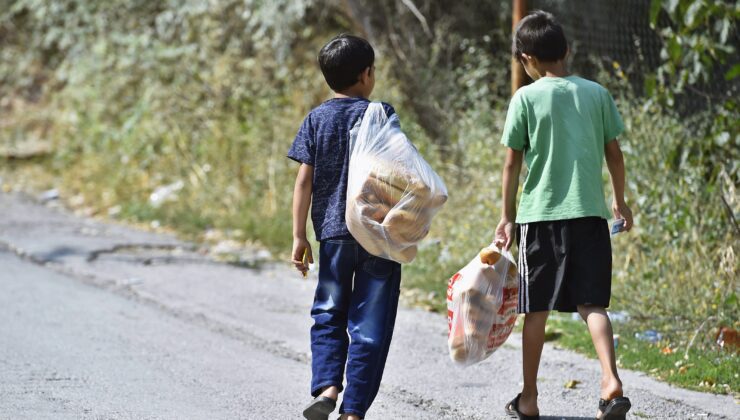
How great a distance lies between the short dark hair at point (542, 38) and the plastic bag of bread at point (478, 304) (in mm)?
777

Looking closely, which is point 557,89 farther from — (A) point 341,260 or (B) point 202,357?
(B) point 202,357

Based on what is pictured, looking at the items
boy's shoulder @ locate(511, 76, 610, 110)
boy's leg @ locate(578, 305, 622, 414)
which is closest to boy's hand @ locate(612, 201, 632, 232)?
boy's leg @ locate(578, 305, 622, 414)

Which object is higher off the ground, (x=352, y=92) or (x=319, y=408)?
(x=352, y=92)

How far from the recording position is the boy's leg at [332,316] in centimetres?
381

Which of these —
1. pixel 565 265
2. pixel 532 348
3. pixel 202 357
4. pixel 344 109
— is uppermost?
Result: pixel 344 109

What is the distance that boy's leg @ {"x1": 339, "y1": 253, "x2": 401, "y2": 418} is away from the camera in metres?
3.75

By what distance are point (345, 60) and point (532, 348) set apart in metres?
1.35

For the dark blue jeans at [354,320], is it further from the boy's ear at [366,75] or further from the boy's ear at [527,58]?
the boy's ear at [527,58]

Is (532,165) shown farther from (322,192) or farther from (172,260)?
(172,260)

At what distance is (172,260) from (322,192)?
4.70 meters

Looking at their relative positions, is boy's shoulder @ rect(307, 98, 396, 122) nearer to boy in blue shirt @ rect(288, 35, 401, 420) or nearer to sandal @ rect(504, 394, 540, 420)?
boy in blue shirt @ rect(288, 35, 401, 420)

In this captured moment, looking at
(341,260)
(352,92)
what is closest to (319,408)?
(341,260)

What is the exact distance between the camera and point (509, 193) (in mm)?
4012

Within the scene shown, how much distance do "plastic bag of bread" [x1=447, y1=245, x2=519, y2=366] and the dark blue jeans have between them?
264 mm
